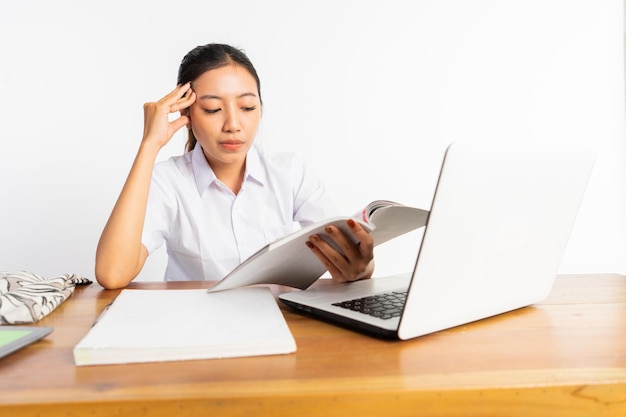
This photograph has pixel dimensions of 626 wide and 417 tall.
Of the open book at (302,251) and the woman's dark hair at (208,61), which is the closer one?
the open book at (302,251)

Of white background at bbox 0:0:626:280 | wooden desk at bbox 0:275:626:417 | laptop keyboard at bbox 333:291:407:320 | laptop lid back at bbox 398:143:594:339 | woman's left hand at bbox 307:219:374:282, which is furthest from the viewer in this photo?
white background at bbox 0:0:626:280

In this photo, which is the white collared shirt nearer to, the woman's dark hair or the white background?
the woman's dark hair

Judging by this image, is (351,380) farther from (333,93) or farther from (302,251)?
(333,93)

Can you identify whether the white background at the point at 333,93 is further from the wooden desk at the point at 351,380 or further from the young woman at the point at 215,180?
the wooden desk at the point at 351,380

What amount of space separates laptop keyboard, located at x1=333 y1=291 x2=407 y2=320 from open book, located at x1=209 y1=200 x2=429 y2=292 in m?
0.10

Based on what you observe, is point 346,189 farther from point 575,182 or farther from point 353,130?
point 575,182

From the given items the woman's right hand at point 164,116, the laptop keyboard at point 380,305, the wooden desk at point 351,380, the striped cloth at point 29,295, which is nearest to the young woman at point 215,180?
the woman's right hand at point 164,116

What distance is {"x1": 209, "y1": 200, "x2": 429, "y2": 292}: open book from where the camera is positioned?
791 millimetres

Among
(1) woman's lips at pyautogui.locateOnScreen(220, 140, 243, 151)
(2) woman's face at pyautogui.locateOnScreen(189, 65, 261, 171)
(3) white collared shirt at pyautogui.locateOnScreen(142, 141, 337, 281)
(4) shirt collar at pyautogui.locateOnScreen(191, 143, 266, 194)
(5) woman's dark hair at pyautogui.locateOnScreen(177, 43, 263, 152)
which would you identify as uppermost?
(5) woman's dark hair at pyautogui.locateOnScreen(177, 43, 263, 152)

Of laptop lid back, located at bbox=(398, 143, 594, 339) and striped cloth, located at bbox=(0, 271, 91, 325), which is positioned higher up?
laptop lid back, located at bbox=(398, 143, 594, 339)

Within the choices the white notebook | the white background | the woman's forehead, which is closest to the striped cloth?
the white notebook

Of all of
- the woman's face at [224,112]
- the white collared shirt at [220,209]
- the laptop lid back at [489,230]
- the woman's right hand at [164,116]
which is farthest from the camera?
the white collared shirt at [220,209]

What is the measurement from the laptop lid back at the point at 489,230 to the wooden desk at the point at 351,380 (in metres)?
0.06

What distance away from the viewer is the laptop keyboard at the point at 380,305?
0.75 m
